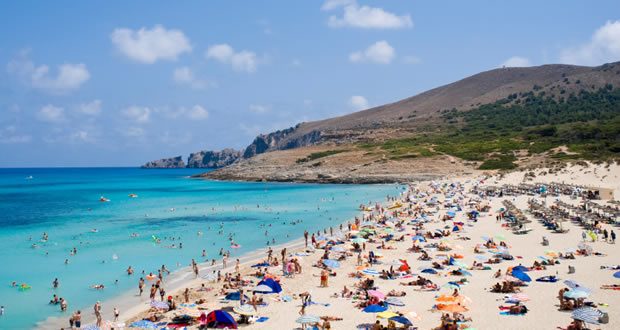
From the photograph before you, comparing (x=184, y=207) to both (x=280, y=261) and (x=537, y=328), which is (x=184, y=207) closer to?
(x=280, y=261)

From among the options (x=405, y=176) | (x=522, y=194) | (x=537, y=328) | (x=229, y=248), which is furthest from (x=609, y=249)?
(x=405, y=176)

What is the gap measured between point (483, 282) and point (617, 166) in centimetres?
5433

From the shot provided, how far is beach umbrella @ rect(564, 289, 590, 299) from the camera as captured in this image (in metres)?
14.5

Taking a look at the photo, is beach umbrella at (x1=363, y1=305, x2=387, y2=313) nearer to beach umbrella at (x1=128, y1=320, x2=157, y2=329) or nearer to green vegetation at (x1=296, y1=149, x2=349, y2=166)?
beach umbrella at (x1=128, y1=320, x2=157, y2=329)

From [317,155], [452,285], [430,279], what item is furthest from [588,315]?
[317,155]

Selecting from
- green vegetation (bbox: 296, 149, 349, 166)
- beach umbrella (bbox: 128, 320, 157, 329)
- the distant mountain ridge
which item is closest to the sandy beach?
beach umbrella (bbox: 128, 320, 157, 329)

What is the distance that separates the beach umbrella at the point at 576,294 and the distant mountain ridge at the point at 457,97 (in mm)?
122477

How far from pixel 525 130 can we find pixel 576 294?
356 feet

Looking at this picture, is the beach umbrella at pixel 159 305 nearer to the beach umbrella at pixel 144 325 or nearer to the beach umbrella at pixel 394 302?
the beach umbrella at pixel 144 325

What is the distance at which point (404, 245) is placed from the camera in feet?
93.5

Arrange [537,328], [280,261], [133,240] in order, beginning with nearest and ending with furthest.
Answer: [537,328], [280,261], [133,240]

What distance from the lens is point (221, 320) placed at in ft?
48.5

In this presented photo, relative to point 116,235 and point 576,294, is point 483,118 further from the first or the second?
point 576,294

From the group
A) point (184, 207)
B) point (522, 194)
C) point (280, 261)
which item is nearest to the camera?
point (280, 261)
